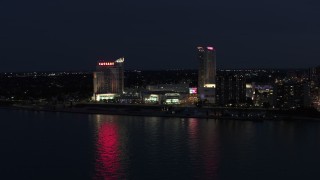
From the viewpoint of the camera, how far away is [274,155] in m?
9.05

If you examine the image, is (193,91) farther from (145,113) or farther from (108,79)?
(145,113)

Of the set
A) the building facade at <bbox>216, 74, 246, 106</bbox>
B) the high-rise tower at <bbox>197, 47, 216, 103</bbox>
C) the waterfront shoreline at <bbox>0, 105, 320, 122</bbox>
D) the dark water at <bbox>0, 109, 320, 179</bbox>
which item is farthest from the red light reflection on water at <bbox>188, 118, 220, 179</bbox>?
the high-rise tower at <bbox>197, 47, 216, 103</bbox>

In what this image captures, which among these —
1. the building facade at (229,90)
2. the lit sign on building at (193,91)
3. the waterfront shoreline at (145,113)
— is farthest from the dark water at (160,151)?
the lit sign on building at (193,91)

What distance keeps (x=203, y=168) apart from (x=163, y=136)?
3.19m

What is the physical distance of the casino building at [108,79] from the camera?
23552 mm

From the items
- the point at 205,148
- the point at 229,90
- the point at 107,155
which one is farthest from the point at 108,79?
the point at 107,155

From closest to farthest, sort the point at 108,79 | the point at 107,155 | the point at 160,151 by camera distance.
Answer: the point at 107,155 < the point at 160,151 < the point at 108,79

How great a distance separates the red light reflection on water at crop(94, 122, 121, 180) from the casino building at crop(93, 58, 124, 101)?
11.2 meters

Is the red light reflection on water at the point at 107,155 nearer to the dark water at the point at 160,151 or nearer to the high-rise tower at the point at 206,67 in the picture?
the dark water at the point at 160,151

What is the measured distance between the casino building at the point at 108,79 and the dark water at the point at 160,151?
9.83 m

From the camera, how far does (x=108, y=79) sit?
23750mm

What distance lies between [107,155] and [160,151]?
35.2 inches

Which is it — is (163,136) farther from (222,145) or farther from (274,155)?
(274,155)

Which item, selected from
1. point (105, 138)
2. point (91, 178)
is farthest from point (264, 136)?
point (91, 178)
